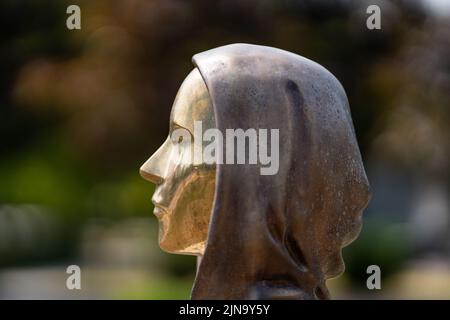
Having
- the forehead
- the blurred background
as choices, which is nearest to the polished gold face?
the forehead

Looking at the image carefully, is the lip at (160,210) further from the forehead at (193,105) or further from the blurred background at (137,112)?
the blurred background at (137,112)

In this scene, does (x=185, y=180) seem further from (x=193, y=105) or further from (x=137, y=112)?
(x=137, y=112)

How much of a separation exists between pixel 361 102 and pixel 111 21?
3827 mm

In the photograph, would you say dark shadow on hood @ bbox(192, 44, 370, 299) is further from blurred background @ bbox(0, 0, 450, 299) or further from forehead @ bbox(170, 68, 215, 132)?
blurred background @ bbox(0, 0, 450, 299)

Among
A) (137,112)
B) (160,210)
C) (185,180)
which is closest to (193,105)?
(185,180)

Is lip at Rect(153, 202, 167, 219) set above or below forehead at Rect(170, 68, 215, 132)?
below

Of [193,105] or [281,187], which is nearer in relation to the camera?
[281,187]

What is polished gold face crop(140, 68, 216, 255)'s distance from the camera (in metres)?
4.79

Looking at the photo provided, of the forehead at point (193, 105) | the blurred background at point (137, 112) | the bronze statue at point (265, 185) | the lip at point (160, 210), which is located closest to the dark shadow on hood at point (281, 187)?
the bronze statue at point (265, 185)

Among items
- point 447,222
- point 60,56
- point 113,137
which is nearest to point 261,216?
point 113,137

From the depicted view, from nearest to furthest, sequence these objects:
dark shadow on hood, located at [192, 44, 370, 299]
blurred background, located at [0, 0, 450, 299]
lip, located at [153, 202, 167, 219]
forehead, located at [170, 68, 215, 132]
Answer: dark shadow on hood, located at [192, 44, 370, 299] < forehead, located at [170, 68, 215, 132] < lip, located at [153, 202, 167, 219] < blurred background, located at [0, 0, 450, 299]

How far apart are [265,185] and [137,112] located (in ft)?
34.4

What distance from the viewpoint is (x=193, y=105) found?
4840 millimetres
